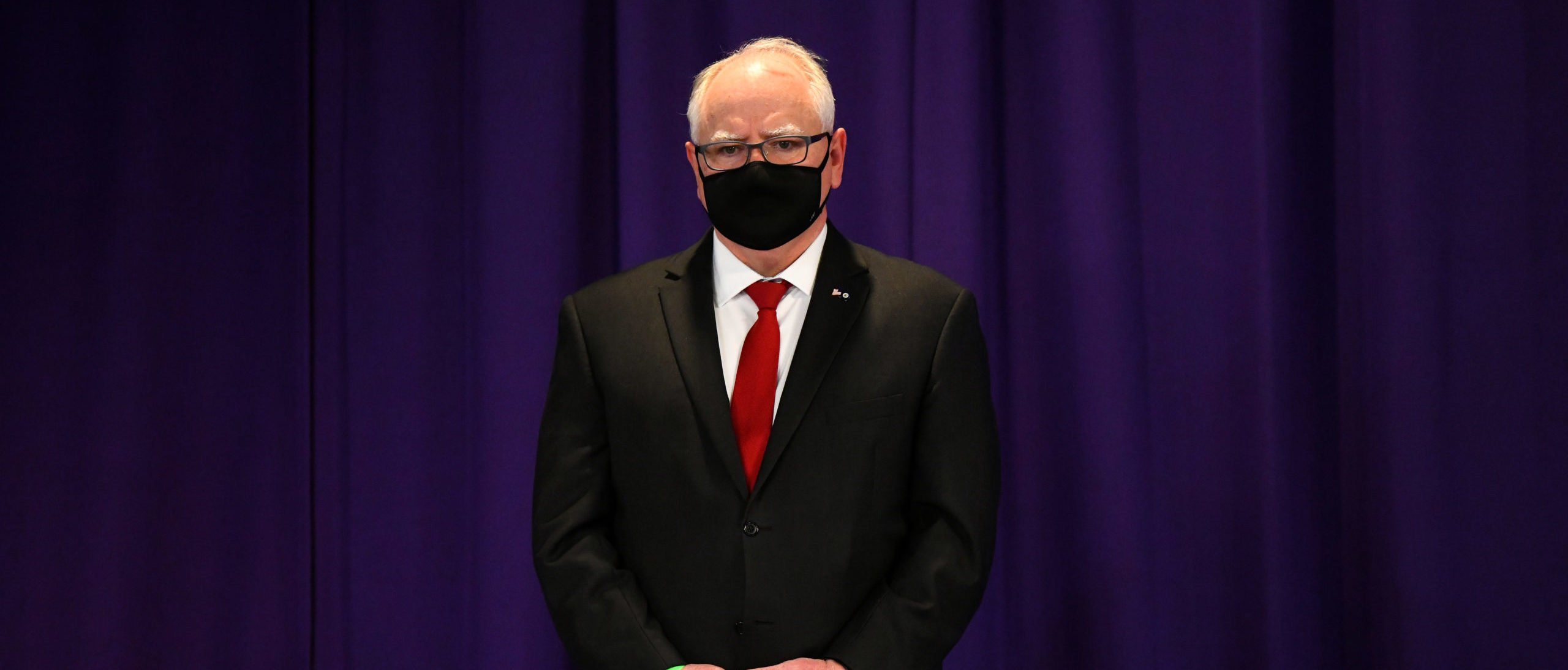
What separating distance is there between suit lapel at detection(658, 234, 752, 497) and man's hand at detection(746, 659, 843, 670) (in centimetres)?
22

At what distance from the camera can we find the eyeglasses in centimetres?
157

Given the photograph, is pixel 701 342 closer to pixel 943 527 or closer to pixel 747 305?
pixel 747 305

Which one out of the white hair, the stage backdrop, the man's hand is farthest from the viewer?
the stage backdrop

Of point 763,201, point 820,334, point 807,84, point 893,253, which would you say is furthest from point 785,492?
point 893,253

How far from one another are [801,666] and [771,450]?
0.27 m

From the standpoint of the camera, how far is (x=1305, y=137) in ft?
6.45

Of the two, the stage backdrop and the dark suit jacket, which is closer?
the dark suit jacket

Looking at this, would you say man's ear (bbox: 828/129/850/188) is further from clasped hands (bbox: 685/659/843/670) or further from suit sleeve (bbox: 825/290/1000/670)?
clasped hands (bbox: 685/659/843/670)

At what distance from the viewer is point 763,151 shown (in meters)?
1.57

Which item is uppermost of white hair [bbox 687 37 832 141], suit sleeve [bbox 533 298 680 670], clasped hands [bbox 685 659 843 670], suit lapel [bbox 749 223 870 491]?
white hair [bbox 687 37 832 141]

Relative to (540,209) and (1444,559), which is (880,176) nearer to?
(540,209)

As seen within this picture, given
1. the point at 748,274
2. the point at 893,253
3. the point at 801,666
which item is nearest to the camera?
the point at 801,666

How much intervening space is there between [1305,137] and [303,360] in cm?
204

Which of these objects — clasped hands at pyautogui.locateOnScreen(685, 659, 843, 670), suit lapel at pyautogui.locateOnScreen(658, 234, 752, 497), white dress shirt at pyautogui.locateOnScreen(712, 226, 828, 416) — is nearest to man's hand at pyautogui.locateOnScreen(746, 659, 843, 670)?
clasped hands at pyautogui.locateOnScreen(685, 659, 843, 670)
